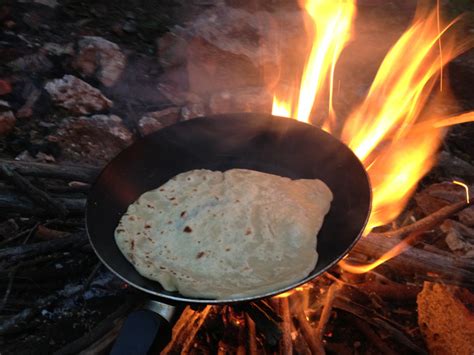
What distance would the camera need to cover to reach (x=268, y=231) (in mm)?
2432

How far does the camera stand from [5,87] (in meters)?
3.93

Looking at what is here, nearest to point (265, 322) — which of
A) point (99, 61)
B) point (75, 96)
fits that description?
point (75, 96)

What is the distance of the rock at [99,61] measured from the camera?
4180 mm

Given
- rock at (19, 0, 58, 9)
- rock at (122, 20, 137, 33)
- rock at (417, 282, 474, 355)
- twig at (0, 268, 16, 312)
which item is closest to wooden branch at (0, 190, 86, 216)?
twig at (0, 268, 16, 312)

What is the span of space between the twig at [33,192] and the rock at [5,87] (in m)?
1.65

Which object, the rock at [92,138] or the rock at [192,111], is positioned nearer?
the rock at [92,138]

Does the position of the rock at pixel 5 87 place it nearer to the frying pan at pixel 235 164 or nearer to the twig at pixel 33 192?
the twig at pixel 33 192

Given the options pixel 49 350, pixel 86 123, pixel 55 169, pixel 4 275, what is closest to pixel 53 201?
pixel 55 169

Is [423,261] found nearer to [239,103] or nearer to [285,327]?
[285,327]

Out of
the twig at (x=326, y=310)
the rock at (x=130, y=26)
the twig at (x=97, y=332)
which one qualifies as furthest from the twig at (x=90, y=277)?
the rock at (x=130, y=26)

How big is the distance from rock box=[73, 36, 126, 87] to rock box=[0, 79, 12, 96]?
66cm

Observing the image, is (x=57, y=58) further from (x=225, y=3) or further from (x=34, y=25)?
(x=225, y=3)

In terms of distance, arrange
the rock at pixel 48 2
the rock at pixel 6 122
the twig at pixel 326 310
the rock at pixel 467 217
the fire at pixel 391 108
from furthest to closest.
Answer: the rock at pixel 48 2 → the rock at pixel 6 122 → the fire at pixel 391 108 → the rock at pixel 467 217 → the twig at pixel 326 310

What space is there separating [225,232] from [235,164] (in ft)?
2.40
